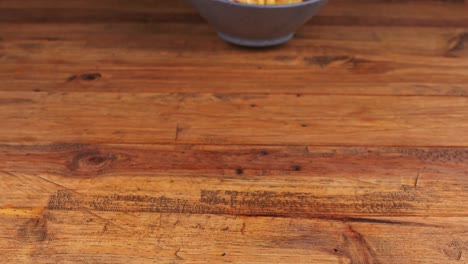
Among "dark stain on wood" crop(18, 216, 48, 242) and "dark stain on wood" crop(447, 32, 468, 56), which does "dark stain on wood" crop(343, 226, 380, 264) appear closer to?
"dark stain on wood" crop(18, 216, 48, 242)

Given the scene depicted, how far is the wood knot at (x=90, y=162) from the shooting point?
2.23 ft

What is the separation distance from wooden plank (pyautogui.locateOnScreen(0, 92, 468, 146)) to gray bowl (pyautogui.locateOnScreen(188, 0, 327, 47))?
0.15 metres

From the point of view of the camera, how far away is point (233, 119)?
30.8 inches

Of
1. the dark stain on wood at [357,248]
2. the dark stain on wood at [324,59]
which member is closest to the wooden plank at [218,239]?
the dark stain on wood at [357,248]

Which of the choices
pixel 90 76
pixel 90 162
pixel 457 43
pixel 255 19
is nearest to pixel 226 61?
pixel 255 19

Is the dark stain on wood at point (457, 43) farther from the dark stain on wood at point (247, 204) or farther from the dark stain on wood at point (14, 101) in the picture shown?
the dark stain on wood at point (14, 101)

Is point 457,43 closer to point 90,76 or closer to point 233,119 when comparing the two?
point 233,119

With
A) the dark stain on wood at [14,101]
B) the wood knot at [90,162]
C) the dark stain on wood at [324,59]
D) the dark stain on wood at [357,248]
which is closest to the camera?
the dark stain on wood at [357,248]

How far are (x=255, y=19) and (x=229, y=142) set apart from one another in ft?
0.88

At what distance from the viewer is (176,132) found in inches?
29.5

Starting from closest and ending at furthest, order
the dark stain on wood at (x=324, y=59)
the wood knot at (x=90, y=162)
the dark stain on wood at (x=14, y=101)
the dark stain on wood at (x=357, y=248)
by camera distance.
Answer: the dark stain on wood at (x=357, y=248) → the wood knot at (x=90, y=162) → the dark stain on wood at (x=14, y=101) → the dark stain on wood at (x=324, y=59)

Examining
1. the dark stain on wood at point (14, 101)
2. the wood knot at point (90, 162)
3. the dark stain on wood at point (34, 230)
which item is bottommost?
the dark stain on wood at point (14, 101)

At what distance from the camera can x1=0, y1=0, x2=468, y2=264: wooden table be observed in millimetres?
585

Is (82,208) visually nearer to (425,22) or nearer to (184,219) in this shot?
(184,219)
